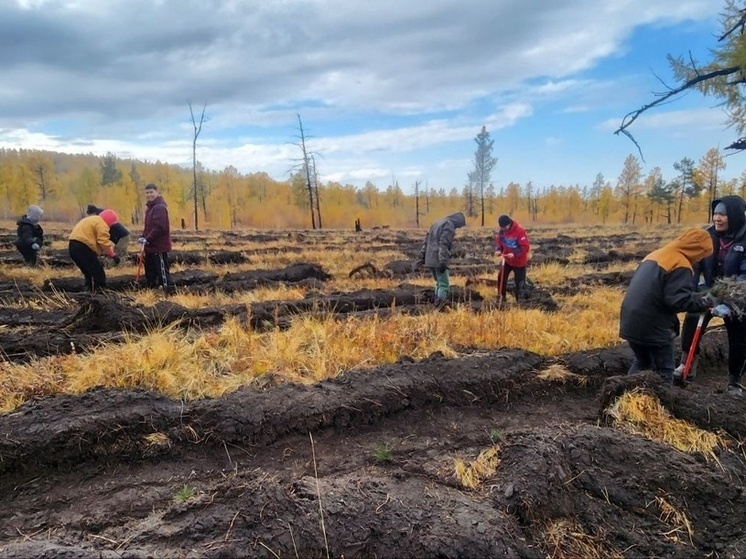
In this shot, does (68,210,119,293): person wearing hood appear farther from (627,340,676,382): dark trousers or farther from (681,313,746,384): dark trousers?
(681,313,746,384): dark trousers

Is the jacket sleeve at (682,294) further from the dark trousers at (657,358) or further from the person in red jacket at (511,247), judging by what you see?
the person in red jacket at (511,247)

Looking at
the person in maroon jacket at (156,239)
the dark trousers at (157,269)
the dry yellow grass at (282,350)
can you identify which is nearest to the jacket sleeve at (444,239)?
the dry yellow grass at (282,350)

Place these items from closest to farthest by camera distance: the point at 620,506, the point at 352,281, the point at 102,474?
the point at 620,506 < the point at 102,474 < the point at 352,281

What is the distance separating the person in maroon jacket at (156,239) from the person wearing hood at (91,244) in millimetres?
617

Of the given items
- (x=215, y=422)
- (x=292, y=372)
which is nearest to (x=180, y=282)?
(x=292, y=372)

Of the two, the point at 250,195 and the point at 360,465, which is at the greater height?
the point at 250,195

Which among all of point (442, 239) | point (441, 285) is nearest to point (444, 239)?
point (442, 239)

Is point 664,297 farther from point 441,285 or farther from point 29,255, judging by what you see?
point 29,255

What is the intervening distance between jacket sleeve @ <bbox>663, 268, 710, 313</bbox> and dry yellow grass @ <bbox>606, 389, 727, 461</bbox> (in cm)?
86

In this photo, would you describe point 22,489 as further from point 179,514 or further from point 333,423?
point 333,423

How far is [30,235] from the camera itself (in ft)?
42.6

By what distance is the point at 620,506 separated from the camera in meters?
3.29

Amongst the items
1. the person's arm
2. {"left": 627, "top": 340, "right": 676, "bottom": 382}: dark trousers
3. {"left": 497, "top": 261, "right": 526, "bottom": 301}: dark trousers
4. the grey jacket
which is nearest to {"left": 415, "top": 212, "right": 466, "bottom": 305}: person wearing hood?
the grey jacket

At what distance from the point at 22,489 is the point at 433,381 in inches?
136
